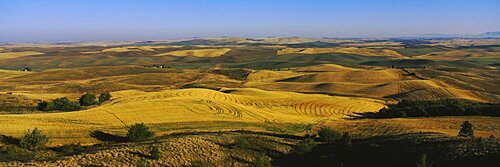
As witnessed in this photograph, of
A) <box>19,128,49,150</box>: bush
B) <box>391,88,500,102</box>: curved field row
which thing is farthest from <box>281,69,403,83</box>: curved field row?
<box>19,128,49,150</box>: bush

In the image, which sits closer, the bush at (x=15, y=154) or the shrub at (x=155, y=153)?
the bush at (x=15, y=154)

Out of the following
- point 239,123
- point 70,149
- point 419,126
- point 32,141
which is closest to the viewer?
point 70,149

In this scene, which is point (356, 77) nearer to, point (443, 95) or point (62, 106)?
point (443, 95)

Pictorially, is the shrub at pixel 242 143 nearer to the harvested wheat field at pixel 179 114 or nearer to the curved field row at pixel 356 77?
the harvested wheat field at pixel 179 114

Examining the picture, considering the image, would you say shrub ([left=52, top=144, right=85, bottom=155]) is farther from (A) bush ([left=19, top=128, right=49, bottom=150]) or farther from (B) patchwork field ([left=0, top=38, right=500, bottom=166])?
(A) bush ([left=19, top=128, right=49, bottom=150])

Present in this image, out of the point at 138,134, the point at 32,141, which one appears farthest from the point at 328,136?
the point at 32,141

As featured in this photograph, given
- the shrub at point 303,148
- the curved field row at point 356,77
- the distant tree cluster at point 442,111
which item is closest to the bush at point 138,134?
the shrub at point 303,148

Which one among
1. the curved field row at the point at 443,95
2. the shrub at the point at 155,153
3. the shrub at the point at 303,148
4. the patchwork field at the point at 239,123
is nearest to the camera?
the shrub at the point at 155,153

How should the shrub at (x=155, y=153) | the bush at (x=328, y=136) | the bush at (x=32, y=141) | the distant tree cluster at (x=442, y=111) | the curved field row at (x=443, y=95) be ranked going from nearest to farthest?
the shrub at (x=155, y=153), the bush at (x=32, y=141), the bush at (x=328, y=136), the distant tree cluster at (x=442, y=111), the curved field row at (x=443, y=95)

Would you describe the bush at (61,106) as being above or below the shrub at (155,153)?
below

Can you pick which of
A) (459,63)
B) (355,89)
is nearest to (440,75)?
(355,89)

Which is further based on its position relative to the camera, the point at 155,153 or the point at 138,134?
the point at 138,134

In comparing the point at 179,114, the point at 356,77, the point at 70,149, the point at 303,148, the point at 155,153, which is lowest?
the point at 356,77

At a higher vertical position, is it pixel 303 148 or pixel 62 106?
pixel 303 148
